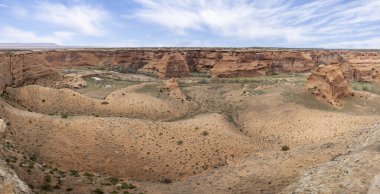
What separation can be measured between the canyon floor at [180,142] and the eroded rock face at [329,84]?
4.55ft

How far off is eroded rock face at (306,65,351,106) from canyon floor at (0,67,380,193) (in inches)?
54.6

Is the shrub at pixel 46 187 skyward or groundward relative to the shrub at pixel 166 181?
skyward

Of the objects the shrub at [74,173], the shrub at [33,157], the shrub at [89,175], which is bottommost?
Answer: the shrub at [89,175]

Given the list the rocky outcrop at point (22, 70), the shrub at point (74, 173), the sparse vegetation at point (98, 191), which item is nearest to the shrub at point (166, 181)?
the sparse vegetation at point (98, 191)

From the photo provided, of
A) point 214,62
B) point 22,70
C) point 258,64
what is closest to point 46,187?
point 22,70

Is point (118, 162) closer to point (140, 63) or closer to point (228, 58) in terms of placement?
point (228, 58)

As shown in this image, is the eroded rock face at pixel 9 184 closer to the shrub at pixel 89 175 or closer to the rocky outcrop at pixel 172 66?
the shrub at pixel 89 175

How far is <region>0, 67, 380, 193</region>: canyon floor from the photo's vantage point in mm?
26641

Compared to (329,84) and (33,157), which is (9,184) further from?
(329,84)

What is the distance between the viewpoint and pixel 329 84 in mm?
51031

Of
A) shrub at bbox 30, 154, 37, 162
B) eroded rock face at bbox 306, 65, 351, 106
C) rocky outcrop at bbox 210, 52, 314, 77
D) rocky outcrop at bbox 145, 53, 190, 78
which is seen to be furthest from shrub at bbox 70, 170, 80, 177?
rocky outcrop at bbox 210, 52, 314, 77

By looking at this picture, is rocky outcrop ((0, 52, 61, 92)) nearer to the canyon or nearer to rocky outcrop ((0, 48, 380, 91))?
the canyon

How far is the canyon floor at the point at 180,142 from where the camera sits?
26.6 m

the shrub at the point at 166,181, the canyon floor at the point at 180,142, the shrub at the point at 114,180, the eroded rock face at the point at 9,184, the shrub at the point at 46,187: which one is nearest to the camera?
the eroded rock face at the point at 9,184
